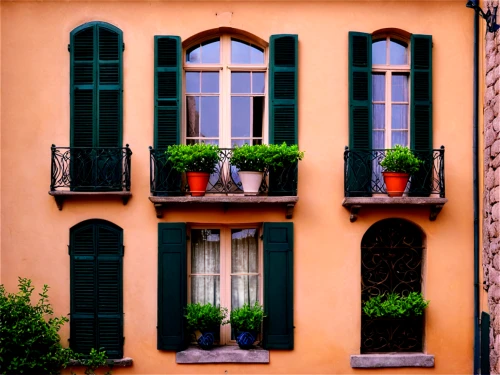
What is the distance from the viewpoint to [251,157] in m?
9.27

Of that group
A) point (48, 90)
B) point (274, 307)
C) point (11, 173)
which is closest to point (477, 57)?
point (274, 307)

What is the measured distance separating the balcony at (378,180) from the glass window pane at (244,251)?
4.80ft

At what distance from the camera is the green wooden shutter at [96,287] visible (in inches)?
376

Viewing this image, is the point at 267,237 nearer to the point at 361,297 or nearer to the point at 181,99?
the point at 361,297

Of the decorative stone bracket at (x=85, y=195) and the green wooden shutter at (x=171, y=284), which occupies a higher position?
the decorative stone bracket at (x=85, y=195)

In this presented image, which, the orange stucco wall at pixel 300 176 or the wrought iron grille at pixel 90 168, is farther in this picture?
the orange stucco wall at pixel 300 176

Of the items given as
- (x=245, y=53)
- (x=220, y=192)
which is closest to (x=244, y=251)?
(x=220, y=192)

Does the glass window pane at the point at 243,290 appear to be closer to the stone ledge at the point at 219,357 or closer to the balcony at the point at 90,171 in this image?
the stone ledge at the point at 219,357

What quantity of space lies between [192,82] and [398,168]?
3256 millimetres

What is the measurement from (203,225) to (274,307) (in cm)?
156

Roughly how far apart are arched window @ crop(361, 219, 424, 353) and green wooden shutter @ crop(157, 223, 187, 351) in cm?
261

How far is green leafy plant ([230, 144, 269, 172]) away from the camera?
927 centimetres

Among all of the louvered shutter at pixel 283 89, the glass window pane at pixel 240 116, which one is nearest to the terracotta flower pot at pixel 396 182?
the louvered shutter at pixel 283 89

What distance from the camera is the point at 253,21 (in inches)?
388
